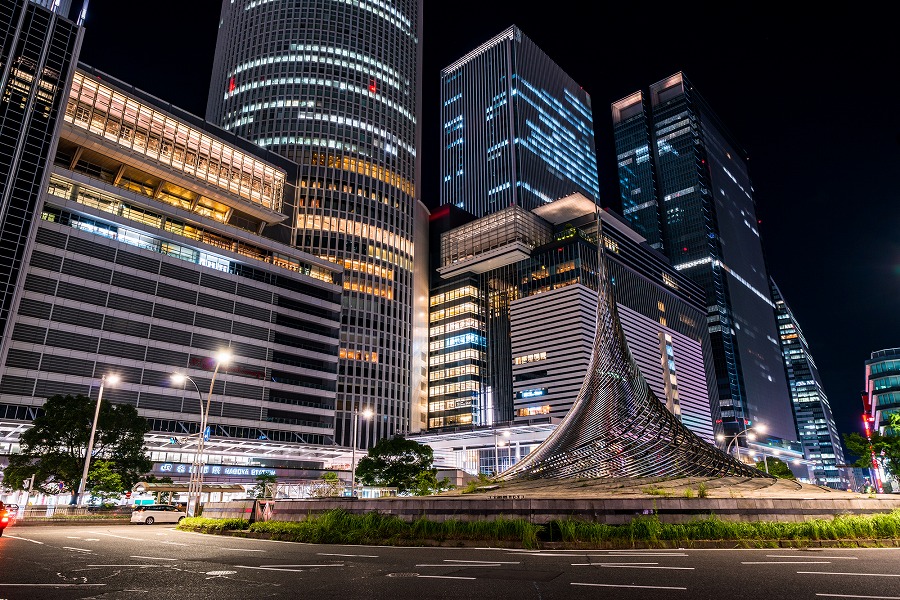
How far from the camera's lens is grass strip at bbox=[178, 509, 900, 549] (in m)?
15.8

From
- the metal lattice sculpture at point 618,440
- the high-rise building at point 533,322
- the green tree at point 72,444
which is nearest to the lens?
the metal lattice sculpture at point 618,440

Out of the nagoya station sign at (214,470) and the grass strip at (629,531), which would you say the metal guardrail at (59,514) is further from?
the grass strip at (629,531)

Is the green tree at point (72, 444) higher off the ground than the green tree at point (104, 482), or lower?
higher

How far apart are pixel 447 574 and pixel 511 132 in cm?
16872

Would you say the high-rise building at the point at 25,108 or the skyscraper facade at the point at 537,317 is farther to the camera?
the skyscraper facade at the point at 537,317

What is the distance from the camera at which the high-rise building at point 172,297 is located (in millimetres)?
65125

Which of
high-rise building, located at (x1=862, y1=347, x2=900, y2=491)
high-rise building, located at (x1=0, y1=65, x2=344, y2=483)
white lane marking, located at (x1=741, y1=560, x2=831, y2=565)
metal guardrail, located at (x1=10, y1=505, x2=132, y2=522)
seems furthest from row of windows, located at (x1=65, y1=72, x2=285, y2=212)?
high-rise building, located at (x1=862, y1=347, x2=900, y2=491)

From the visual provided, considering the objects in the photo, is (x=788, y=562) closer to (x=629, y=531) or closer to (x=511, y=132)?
(x=629, y=531)

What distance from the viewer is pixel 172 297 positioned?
2950 inches

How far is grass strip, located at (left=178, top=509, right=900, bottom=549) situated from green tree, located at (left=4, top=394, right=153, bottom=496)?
1479 inches

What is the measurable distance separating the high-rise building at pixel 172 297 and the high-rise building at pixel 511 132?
84.0 meters

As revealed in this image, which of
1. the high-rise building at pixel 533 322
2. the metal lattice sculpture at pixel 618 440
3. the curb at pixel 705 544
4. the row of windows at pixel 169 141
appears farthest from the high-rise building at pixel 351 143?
the curb at pixel 705 544

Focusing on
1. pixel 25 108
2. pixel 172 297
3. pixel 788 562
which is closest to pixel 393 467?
pixel 172 297

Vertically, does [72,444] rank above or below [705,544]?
above
